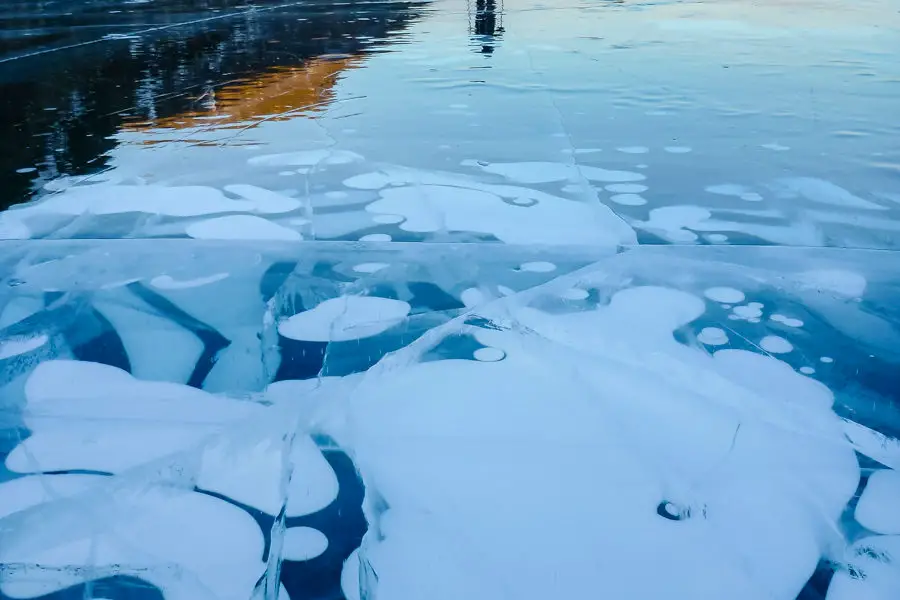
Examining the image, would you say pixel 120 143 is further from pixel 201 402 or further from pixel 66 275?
pixel 201 402

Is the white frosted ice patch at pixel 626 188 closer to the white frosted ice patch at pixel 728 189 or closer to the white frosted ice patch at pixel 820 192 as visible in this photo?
the white frosted ice patch at pixel 728 189

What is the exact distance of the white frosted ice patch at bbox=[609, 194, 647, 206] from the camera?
2410 millimetres

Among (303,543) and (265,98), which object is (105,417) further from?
(265,98)

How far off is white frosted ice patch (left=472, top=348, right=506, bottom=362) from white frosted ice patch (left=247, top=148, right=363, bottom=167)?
1494mm

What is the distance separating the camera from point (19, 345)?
5.48 ft

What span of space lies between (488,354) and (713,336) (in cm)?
51

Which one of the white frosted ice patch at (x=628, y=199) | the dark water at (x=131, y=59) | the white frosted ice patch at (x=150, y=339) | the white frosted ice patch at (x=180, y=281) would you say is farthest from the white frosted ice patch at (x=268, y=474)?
the dark water at (x=131, y=59)

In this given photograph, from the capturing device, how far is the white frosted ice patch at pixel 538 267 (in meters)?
1.97

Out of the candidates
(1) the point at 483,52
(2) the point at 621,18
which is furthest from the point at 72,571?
(2) the point at 621,18

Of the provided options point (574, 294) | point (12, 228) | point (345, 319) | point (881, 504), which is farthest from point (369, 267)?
point (881, 504)

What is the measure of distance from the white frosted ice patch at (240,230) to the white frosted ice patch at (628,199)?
1042 mm

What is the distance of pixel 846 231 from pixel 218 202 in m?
1.98

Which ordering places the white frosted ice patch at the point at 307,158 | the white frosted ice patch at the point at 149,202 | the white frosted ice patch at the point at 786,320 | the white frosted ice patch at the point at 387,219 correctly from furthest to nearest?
the white frosted ice patch at the point at 307,158
the white frosted ice patch at the point at 149,202
the white frosted ice patch at the point at 387,219
the white frosted ice patch at the point at 786,320

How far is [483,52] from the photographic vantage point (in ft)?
17.7
